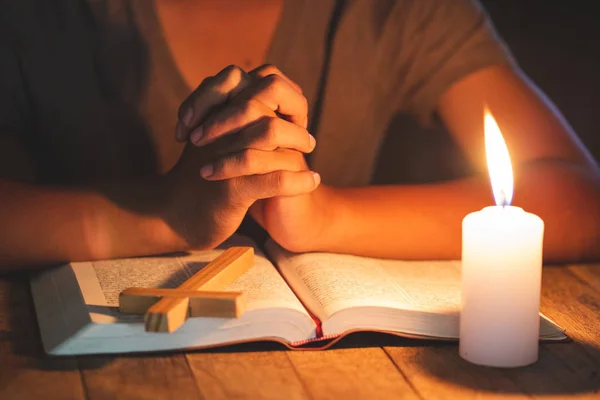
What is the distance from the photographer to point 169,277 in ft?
3.28

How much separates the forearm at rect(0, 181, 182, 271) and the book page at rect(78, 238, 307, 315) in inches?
0.7

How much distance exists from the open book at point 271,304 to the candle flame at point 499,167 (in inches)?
5.4

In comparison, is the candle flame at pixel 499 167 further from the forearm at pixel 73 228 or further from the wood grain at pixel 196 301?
the forearm at pixel 73 228

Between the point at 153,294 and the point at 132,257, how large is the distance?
0.86ft

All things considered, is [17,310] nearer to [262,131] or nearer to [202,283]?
[202,283]

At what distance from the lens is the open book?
85 cm

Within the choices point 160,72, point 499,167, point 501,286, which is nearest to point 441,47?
point 160,72

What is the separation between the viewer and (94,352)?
846 mm

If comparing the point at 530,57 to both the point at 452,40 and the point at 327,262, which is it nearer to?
the point at 452,40

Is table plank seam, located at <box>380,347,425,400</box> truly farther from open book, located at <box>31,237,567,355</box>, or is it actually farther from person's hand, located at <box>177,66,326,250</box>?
person's hand, located at <box>177,66,326,250</box>

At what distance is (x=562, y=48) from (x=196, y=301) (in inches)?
Result: 55.4

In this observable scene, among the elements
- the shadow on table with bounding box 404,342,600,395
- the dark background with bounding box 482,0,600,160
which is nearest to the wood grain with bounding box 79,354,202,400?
the shadow on table with bounding box 404,342,600,395

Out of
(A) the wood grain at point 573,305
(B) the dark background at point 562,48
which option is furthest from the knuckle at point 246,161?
(B) the dark background at point 562,48

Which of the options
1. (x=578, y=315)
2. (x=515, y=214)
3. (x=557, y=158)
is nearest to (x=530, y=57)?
(x=557, y=158)
